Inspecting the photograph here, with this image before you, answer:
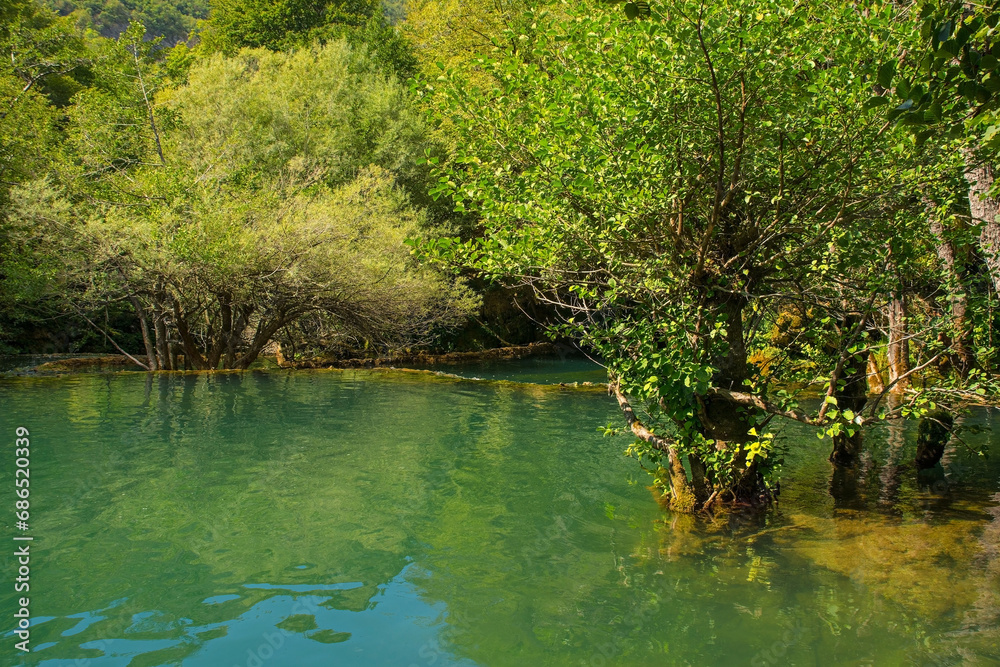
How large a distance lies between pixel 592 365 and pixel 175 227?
1442 centimetres

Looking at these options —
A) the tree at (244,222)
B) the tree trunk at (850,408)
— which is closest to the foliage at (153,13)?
the tree at (244,222)

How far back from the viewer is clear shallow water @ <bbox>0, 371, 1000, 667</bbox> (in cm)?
486

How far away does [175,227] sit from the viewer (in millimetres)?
17953

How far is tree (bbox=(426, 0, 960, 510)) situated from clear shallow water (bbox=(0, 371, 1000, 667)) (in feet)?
3.34

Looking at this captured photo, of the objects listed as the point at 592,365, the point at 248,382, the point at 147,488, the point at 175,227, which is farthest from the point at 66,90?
the point at 147,488

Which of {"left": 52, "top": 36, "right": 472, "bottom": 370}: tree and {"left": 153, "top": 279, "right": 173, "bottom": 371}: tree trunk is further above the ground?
{"left": 52, "top": 36, "right": 472, "bottom": 370}: tree

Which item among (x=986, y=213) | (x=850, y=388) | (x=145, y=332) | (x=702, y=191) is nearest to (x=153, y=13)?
(x=145, y=332)

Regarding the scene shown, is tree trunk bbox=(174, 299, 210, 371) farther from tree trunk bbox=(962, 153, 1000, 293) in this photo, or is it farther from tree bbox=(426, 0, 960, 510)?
tree trunk bbox=(962, 153, 1000, 293)

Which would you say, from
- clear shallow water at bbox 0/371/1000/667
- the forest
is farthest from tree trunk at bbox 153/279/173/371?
the forest

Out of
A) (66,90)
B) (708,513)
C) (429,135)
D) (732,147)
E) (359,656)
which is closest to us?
(359,656)

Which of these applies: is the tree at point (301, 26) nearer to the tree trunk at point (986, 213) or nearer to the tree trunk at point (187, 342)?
the tree trunk at point (187, 342)

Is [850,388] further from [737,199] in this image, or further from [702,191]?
[702,191]

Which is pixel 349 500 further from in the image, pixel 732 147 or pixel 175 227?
pixel 175 227

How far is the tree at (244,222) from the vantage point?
709 inches
